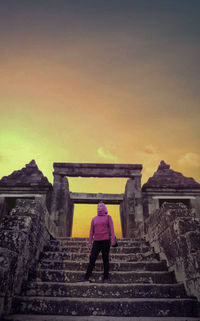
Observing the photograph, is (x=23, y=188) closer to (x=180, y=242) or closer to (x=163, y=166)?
(x=163, y=166)

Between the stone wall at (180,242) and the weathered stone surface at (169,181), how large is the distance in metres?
7.69

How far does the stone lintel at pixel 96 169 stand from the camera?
37.9 feet

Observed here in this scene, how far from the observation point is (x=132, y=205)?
443 inches

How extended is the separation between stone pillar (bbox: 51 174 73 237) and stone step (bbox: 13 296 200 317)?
7126 millimetres

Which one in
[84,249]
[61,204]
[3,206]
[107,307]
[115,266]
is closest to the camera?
[107,307]

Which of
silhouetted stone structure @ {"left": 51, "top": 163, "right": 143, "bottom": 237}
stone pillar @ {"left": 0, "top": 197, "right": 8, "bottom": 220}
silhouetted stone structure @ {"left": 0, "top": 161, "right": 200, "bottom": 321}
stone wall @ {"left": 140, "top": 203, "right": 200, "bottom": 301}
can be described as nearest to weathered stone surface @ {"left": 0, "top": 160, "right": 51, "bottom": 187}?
stone pillar @ {"left": 0, "top": 197, "right": 8, "bottom": 220}

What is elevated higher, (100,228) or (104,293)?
(100,228)

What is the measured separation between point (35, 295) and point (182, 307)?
7.67 feet

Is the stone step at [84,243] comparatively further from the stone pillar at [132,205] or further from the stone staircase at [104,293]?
the stone pillar at [132,205]

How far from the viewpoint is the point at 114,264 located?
4574mm

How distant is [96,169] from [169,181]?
462 centimetres

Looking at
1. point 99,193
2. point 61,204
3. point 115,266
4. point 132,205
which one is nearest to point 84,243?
point 115,266

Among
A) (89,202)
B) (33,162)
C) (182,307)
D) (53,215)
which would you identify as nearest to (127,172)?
(89,202)

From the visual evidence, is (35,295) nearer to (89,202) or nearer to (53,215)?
(53,215)
